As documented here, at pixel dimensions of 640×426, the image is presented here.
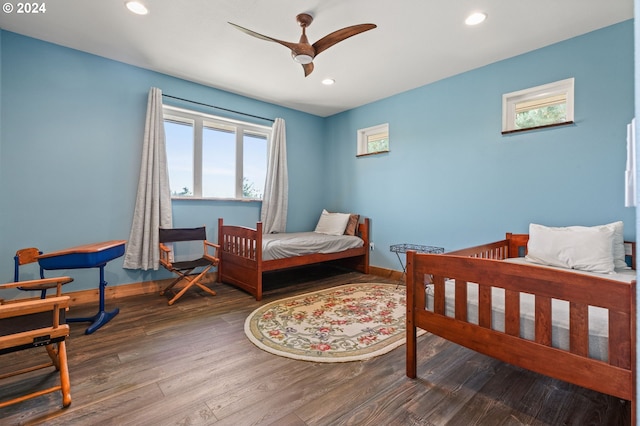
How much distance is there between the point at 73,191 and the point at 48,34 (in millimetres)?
1456

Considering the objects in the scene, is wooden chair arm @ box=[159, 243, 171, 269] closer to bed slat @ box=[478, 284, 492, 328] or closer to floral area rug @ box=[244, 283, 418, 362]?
floral area rug @ box=[244, 283, 418, 362]

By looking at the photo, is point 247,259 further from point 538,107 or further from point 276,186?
point 538,107

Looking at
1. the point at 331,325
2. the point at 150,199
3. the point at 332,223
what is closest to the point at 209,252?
the point at 150,199

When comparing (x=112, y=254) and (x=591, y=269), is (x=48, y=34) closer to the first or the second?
(x=112, y=254)

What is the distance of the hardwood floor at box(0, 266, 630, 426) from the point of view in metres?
1.38

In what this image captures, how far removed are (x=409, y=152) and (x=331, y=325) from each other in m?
2.55

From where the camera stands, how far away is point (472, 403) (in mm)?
1490

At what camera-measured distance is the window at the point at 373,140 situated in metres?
4.28

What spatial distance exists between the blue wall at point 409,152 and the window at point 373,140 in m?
0.21

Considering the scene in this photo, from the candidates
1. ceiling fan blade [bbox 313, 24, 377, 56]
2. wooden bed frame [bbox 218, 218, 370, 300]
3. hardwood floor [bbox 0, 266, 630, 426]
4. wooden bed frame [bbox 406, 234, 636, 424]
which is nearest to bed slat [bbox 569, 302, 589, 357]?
wooden bed frame [bbox 406, 234, 636, 424]

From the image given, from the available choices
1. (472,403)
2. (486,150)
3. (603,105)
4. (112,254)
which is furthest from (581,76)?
(112,254)

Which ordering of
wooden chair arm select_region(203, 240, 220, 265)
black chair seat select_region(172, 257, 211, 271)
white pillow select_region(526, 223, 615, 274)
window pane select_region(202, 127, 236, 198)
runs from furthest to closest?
window pane select_region(202, 127, 236, 198)
wooden chair arm select_region(203, 240, 220, 265)
black chair seat select_region(172, 257, 211, 271)
white pillow select_region(526, 223, 615, 274)

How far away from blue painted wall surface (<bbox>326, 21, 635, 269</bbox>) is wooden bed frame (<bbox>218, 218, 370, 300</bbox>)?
1.07 m

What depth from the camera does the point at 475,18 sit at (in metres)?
2.38
